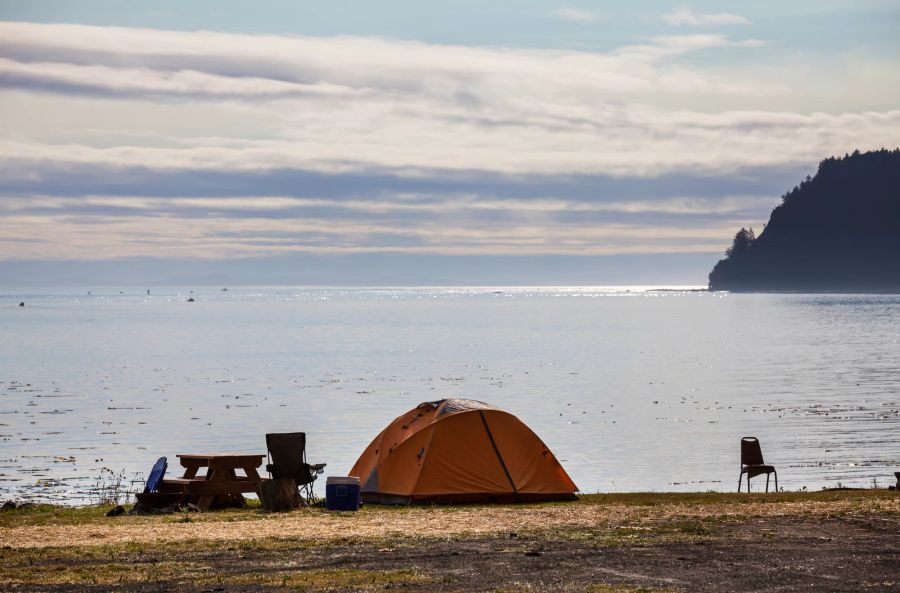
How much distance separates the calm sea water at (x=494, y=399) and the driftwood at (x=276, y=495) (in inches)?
294

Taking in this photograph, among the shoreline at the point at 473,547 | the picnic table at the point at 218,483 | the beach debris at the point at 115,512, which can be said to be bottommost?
the beach debris at the point at 115,512

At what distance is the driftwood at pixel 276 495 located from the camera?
22.0 m

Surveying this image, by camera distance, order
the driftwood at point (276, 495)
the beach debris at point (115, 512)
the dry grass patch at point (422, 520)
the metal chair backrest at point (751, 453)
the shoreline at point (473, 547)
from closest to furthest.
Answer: the shoreline at point (473, 547)
the dry grass patch at point (422, 520)
the beach debris at point (115, 512)
the driftwood at point (276, 495)
the metal chair backrest at point (751, 453)

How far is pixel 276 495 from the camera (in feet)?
72.2

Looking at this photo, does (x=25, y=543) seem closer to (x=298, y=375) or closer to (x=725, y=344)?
(x=298, y=375)

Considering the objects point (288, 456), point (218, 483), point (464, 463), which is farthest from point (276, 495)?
point (464, 463)

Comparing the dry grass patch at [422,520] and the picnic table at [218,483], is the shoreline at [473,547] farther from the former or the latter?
the picnic table at [218,483]

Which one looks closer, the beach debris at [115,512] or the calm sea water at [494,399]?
the beach debris at [115,512]

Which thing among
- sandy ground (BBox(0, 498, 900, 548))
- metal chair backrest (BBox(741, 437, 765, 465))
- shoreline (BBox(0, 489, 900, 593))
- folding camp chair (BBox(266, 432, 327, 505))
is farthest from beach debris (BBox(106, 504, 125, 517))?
metal chair backrest (BBox(741, 437, 765, 465))

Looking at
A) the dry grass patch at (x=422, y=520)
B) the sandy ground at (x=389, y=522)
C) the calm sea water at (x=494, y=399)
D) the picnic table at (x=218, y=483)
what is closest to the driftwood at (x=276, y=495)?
the dry grass patch at (x=422, y=520)

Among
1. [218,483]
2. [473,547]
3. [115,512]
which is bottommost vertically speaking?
[115,512]

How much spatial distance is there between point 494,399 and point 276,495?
1446 inches

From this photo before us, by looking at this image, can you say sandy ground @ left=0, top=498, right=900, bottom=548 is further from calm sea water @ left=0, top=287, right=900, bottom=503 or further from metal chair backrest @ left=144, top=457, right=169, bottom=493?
calm sea water @ left=0, top=287, right=900, bottom=503

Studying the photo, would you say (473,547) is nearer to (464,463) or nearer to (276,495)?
(276,495)
